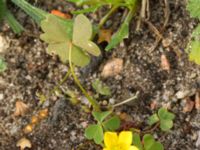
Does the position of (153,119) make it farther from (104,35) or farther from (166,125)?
(104,35)

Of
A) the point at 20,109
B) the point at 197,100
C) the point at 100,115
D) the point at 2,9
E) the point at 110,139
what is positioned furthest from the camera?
the point at 2,9

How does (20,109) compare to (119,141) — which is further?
(20,109)

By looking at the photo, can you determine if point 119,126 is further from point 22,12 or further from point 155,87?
point 22,12

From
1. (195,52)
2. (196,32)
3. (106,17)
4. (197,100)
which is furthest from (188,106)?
(106,17)

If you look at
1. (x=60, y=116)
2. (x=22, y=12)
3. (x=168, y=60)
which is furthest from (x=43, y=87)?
(x=168, y=60)

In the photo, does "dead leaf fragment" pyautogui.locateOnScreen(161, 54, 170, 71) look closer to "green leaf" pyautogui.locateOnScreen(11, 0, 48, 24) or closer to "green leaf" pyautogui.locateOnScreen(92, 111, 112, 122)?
"green leaf" pyautogui.locateOnScreen(92, 111, 112, 122)

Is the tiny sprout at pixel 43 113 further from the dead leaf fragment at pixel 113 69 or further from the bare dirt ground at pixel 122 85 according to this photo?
the dead leaf fragment at pixel 113 69
